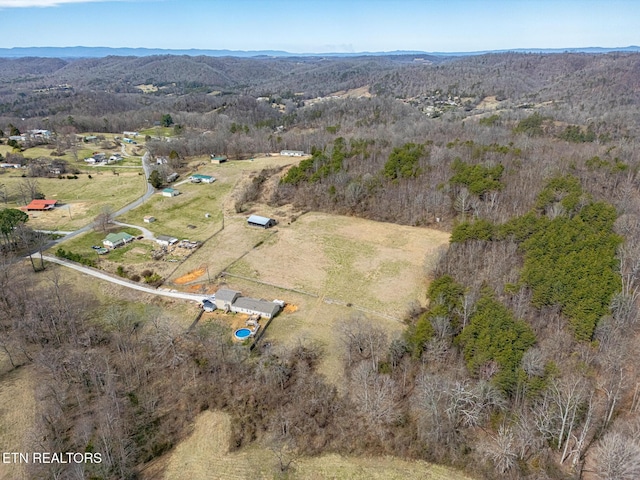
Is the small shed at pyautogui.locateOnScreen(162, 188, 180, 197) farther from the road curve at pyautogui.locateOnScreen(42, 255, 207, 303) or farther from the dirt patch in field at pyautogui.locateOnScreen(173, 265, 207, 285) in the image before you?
the dirt patch in field at pyautogui.locateOnScreen(173, 265, 207, 285)

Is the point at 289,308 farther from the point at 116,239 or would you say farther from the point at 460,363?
the point at 116,239

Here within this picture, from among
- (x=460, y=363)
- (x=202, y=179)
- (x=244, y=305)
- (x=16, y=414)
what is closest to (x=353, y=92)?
(x=202, y=179)

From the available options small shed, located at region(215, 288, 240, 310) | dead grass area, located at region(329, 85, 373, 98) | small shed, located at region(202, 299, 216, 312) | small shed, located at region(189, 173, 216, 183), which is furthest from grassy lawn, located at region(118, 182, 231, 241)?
dead grass area, located at region(329, 85, 373, 98)

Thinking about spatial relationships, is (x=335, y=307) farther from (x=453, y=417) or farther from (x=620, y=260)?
(x=620, y=260)

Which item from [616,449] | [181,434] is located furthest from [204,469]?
[616,449]

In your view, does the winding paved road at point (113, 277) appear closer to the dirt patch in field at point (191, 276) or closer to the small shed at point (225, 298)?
the dirt patch in field at point (191, 276)

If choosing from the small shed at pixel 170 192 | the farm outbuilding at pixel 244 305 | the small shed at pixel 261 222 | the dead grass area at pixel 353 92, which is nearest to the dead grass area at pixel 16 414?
the farm outbuilding at pixel 244 305
